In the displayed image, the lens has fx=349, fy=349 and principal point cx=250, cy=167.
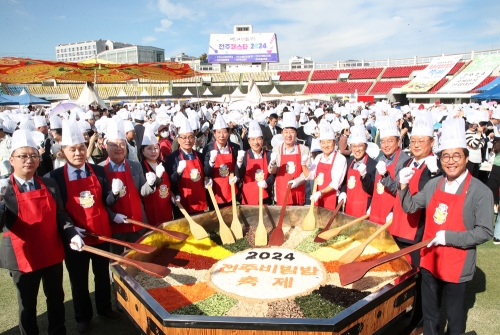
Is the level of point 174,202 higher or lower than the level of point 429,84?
lower

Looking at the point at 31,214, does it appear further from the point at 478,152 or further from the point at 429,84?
the point at 429,84

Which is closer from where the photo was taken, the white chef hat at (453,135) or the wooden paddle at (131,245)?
the white chef hat at (453,135)

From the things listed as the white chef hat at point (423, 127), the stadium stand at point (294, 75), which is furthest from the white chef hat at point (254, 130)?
the stadium stand at point (294, 75)

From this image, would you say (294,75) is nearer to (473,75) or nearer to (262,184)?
(473,75)

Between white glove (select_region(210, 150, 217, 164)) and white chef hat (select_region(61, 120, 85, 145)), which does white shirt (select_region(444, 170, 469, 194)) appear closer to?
white glove (select_region(210, 150, 217, 164))

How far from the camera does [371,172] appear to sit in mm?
3812

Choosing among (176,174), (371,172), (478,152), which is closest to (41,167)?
(176,174)

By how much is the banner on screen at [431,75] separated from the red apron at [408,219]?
37102 millimetres

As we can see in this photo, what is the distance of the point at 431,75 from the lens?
38.8 m

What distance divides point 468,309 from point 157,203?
3.49m

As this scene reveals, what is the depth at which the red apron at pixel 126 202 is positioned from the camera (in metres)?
3.53

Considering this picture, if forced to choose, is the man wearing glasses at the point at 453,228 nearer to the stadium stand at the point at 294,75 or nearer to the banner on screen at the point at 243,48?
the stadium stand at the point at 294,75

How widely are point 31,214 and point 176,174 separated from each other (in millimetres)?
1724

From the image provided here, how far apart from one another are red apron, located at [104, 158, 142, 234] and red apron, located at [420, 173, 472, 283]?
2.73 metres
